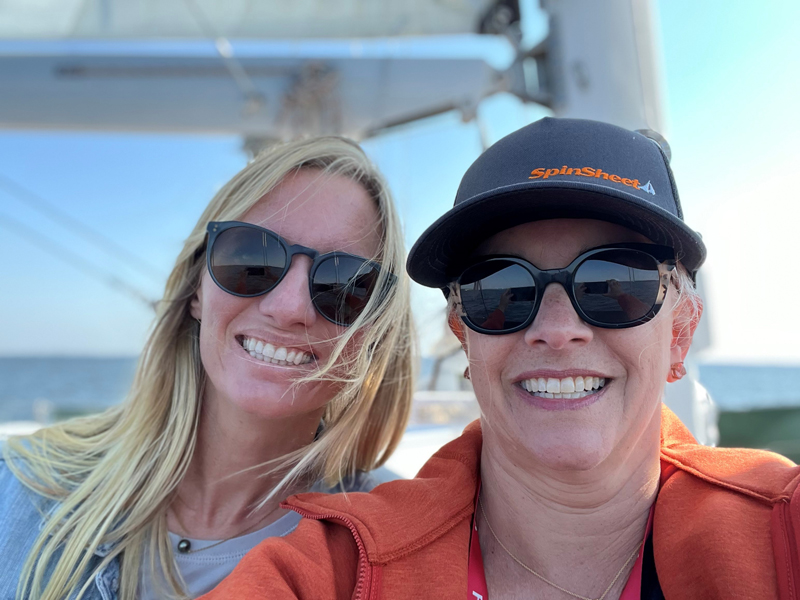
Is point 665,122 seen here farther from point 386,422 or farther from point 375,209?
point 386,422

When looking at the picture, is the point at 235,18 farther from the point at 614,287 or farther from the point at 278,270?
the point at 614,287

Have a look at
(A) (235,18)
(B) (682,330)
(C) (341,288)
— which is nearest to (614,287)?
(B) (682,330)

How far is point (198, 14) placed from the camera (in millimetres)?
5164

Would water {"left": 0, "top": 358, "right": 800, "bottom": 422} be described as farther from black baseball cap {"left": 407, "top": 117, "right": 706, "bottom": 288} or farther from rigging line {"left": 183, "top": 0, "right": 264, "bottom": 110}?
black baseball cap {"left": 407, "top": 117, "right": 706, "bottom": 288}

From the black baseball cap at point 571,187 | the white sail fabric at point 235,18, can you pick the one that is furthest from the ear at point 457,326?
the white sail fabric at point 235,18

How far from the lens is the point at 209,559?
174cm

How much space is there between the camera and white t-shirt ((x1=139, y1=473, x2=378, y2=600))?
1667 millimetres

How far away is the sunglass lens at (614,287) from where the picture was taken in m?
1.21

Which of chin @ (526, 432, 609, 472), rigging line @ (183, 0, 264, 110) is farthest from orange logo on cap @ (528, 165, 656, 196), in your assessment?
rigging line @ (183, 0, 264, 110)

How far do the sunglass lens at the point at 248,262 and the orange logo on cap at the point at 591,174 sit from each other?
791 mm

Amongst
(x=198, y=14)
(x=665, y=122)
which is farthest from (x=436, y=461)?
(x=198, y=14)

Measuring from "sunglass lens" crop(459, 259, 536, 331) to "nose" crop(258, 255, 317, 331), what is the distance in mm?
551

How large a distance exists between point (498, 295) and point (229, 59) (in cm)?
465

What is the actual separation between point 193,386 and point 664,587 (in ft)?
4.92
